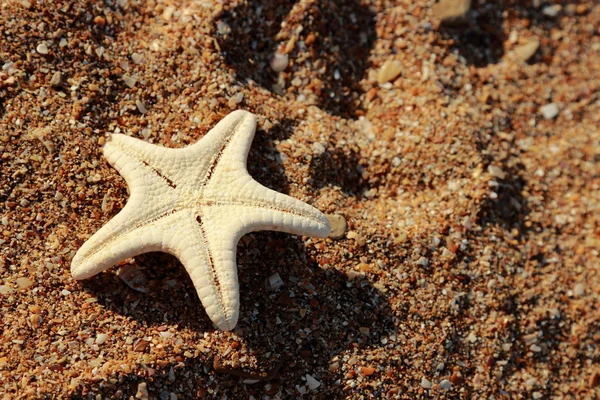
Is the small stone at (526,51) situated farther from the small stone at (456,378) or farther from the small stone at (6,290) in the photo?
the small stone at (6,290)

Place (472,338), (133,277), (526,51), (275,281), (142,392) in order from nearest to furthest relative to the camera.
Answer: (142,392) < (133,277) < (275,281) < (472,338) < (526,51)

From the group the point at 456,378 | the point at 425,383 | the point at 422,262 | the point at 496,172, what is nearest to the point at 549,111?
the point at 496,172

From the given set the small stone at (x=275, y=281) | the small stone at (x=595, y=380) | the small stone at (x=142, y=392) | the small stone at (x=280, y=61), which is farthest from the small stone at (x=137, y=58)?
the small stone at (x=595, y=380)

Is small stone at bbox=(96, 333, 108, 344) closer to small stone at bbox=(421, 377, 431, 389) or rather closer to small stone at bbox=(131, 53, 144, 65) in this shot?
small stone at bbox=(131, 53, 144, 65)

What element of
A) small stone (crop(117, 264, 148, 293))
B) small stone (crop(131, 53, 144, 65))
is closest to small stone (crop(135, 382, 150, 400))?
small stone (crop(117, 264, 148, 293))

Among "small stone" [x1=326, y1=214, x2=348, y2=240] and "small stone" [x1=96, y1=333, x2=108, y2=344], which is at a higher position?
"small stone" [x1=326, y1=214, x2=348, y2=240]

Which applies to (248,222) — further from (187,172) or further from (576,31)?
(576,31)

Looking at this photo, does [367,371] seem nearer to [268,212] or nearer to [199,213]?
[268,212]
